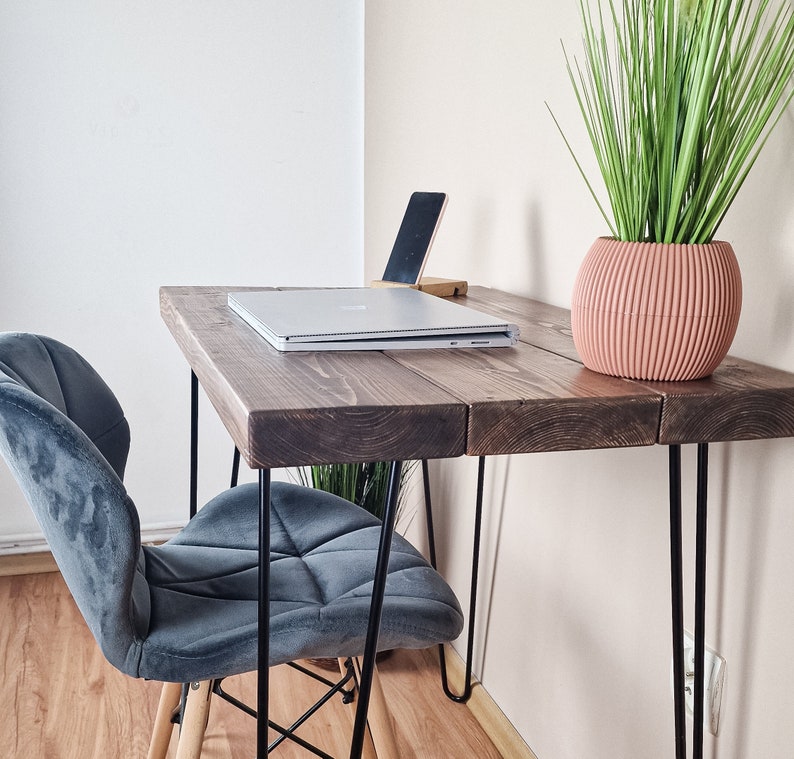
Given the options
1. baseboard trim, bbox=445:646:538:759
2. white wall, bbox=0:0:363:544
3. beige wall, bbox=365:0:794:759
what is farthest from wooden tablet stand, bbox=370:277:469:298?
white wall, bbox=0:0:363:544

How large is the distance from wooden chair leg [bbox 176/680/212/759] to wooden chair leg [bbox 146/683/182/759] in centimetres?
21

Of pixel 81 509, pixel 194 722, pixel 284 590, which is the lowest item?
pixel 194 722

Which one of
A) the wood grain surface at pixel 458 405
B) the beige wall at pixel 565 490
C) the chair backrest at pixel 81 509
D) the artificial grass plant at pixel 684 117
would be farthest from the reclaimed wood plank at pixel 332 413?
the beige wall at pixel 565 490

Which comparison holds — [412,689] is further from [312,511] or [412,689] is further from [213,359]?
[213,359]

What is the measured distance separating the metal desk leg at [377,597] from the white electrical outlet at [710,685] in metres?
0.40

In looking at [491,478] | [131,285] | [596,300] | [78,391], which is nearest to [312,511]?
[78,391]

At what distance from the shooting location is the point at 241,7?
213 centimetres

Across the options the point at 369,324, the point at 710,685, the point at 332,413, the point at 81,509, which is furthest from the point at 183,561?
the point at 710,685

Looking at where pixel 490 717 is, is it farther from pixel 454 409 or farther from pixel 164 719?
pixel 454 409

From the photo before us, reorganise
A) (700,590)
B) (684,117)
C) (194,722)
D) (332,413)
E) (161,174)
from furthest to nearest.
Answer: (161,174) < (194,722) < (700,590) < (684,117) < (332,413)

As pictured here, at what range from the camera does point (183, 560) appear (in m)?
1.08

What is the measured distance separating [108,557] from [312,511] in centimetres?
43

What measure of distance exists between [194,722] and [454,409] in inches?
24.5

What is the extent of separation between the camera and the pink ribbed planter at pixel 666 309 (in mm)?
754
